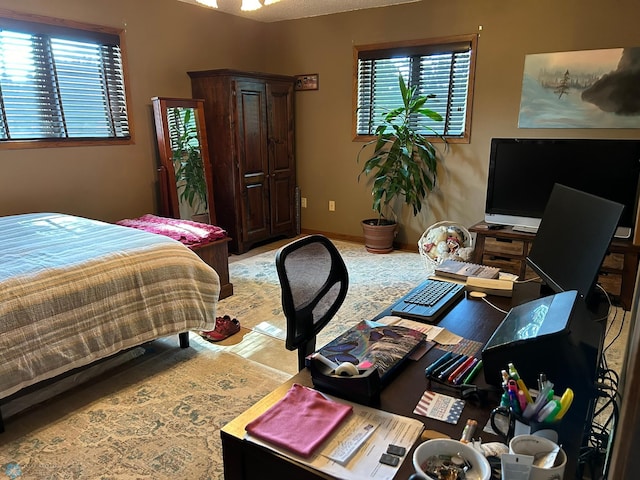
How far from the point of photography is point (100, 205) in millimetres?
3990

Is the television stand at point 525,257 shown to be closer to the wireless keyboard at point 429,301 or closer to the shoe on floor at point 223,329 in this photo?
the wireless keyboard at point 429,301

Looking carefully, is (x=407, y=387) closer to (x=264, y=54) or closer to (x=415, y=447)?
(x=415, y=447)

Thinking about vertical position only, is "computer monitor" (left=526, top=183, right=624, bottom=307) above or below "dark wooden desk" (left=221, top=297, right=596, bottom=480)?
above

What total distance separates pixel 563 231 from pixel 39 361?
2192mm

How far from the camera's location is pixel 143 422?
80.9 inches

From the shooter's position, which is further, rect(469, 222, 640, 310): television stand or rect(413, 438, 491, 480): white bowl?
rect(469, 222, 640, 310): television stand

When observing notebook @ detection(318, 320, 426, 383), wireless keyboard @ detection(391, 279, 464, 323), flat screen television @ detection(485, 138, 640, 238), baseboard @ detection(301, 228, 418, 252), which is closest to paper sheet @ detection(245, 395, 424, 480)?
notebook @ detection(318, 320, 426, 383)

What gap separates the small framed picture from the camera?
203 inches

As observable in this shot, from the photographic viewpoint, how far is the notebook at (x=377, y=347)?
1182 mm

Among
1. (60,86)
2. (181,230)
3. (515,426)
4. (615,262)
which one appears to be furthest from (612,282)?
(60,86)

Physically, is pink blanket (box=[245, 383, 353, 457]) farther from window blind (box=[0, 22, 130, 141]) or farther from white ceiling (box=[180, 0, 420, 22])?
white ceiling (box=[180, 0, 420, 22])

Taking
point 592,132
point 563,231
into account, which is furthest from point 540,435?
point 592,132

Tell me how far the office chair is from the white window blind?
3.38m

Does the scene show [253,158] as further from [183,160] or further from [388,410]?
[388,410]
